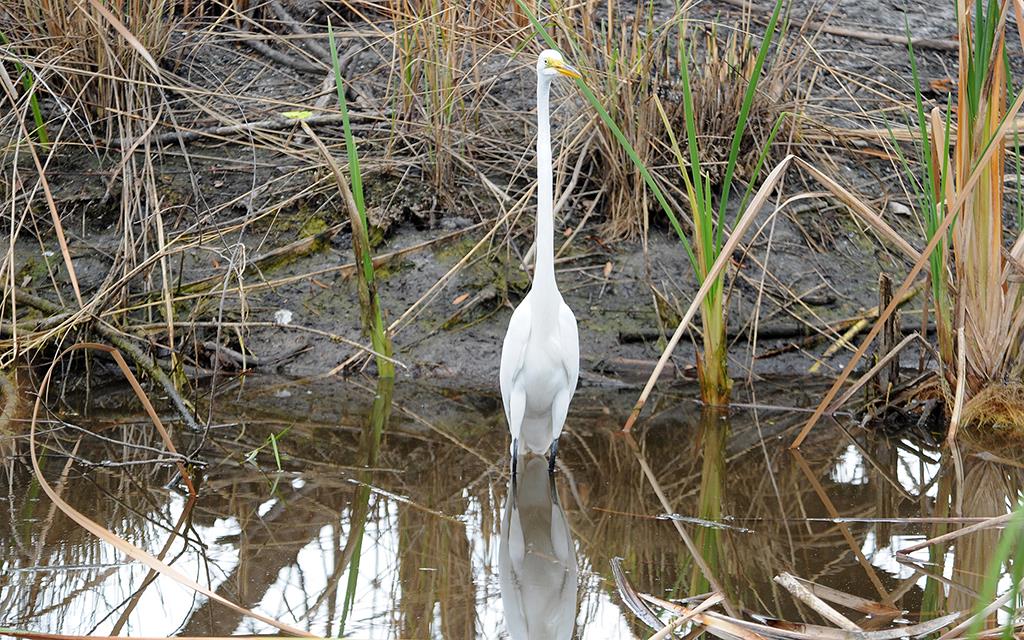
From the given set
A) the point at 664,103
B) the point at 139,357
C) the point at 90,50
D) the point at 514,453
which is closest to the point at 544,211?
the point at 514,453

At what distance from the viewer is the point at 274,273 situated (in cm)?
533

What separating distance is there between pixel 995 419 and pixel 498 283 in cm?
237

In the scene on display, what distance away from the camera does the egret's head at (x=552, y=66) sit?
3.59 meters

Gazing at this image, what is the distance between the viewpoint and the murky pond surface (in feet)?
8.35

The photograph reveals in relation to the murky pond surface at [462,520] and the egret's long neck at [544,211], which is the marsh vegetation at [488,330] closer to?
the murky pond surface at [462,520]

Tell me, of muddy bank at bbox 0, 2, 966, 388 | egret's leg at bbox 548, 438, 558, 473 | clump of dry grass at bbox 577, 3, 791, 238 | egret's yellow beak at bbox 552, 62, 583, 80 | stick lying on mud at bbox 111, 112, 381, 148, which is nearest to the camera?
egret's yellow beak at bbox 552, 62, 583, 80

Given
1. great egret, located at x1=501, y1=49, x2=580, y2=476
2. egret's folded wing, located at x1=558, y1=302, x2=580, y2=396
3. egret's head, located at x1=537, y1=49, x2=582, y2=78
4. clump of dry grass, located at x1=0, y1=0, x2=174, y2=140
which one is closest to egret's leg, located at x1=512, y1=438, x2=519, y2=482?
great egret, located at x1=501, y1=49, x2=580, y2=476

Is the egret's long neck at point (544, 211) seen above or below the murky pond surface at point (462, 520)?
above

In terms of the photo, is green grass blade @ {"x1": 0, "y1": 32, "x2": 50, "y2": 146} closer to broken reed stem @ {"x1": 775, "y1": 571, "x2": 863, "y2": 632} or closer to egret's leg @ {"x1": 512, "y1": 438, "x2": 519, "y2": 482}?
egret's leg @ {"x1": 512, "y1": 438, "x2": 519, "y2": 482}

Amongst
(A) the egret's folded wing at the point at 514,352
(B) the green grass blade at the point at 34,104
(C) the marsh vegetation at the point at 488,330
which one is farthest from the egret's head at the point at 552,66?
(B) the green grass blade at the point at 34,104

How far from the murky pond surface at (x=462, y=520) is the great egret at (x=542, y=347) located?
0.18 meters

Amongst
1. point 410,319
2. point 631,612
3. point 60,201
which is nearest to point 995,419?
point 631,612

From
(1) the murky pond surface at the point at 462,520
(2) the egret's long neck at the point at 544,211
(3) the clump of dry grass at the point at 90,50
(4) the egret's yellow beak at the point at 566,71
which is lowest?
(1) the murky pond surface at the point at 462,520

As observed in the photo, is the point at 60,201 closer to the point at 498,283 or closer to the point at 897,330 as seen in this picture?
the point at 498,283
